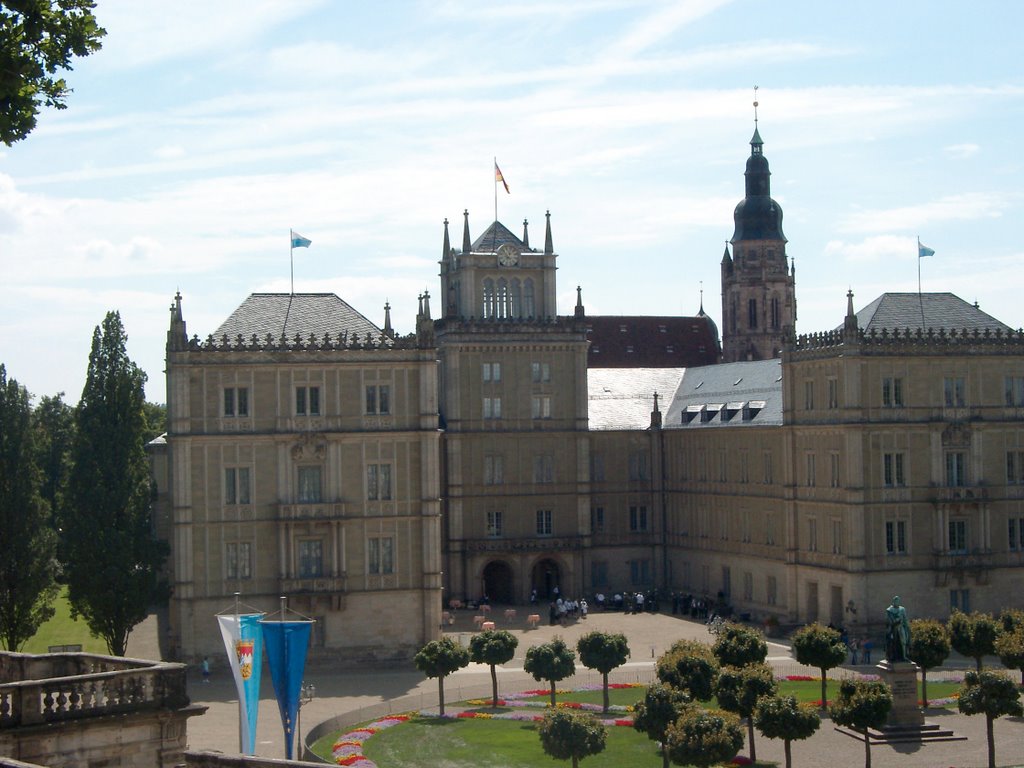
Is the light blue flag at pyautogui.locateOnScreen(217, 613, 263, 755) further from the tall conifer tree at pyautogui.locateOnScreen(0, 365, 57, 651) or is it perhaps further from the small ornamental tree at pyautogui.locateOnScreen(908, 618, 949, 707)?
the tall conifer tree at pyautogui.locateOnScreen(0, 365, 57, 651)

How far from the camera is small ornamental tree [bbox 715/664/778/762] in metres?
59.6

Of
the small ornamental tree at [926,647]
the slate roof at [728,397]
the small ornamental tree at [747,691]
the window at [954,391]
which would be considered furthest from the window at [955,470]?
the small ornamental tree at [747,691]

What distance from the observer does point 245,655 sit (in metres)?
43.9

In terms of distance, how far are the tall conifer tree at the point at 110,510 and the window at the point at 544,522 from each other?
111ft

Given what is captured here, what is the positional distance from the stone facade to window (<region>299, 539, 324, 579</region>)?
4901cm

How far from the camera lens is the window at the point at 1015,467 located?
92.1 m

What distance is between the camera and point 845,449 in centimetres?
8981

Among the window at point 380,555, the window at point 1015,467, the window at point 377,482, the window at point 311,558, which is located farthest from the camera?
the window at point 1015,467

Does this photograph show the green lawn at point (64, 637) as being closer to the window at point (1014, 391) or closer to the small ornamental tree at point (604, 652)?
the small ornamental tree at point (604, 652)

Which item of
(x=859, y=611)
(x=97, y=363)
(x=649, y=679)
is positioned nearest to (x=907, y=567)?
(x=859, y=611)

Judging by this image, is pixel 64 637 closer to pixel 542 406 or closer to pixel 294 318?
pixel 294 318

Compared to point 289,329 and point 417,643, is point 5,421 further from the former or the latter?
point 417,643

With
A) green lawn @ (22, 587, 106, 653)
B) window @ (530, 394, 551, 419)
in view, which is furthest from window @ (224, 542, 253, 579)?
window @ (530, 394, 551, 419)

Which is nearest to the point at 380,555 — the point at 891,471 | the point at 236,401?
the point at 236,401
